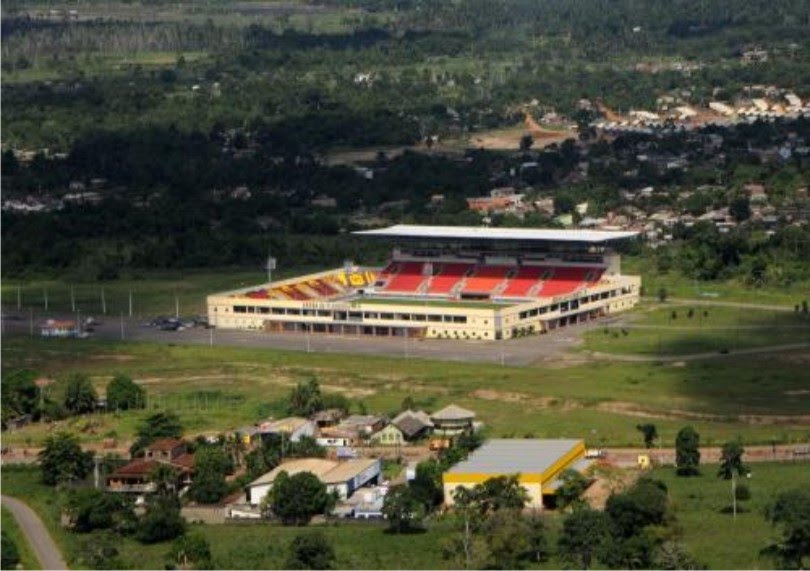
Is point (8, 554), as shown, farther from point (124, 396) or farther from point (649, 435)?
point (124, 396)

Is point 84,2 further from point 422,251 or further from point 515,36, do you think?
point 422,251

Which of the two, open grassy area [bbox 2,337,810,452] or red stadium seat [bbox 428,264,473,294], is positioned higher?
red stadium seat [bbox 428,264,473,294]

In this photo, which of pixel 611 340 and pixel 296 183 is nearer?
pixel 611 340

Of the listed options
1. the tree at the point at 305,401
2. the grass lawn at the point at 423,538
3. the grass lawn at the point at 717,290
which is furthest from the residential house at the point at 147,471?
the grass lawn at the point at 717,290

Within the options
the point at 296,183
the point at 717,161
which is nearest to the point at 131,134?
the point at 296,183

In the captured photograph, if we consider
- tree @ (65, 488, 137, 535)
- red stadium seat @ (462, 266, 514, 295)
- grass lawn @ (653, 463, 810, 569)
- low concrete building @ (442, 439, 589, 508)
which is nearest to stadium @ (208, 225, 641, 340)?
red stadium seat @ (462, 266, 514, 295)

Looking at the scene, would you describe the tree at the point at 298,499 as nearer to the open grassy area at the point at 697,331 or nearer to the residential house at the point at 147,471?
the residential house at the point at 147,471

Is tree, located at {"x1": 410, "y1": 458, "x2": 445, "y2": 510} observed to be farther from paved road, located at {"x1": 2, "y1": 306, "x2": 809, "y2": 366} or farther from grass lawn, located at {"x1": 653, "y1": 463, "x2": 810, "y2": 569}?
paved road, located at {"x1": 2, "y1": 306, "x2": 809, "y2": 366}
